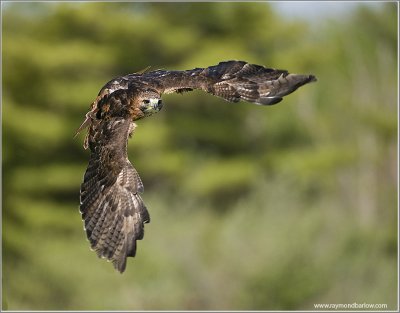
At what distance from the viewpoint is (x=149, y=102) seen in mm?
6785

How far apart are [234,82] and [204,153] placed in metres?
26.8

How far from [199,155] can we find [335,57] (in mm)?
5839

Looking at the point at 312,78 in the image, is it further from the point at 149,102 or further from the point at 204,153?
the point at 204,153

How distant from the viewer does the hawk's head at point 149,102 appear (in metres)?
6.74

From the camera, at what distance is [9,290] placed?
93.2 feet

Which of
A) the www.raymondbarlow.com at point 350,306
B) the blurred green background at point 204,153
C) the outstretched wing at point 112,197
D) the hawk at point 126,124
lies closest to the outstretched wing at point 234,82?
the hawk at point 126,124

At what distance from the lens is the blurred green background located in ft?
82.7

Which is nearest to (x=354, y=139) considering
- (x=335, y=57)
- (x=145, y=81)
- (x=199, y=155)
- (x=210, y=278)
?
(x=335, y=57)

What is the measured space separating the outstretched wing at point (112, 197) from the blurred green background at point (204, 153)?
1675 cm

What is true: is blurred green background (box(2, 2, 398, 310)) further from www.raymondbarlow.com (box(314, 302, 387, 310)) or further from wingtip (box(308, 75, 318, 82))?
wingtip (box(308, 75, 318, 82))

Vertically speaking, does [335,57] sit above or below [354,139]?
above

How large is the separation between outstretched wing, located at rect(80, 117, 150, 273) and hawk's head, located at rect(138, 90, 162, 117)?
0.27 metres

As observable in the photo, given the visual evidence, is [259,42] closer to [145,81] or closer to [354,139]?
[354,139]

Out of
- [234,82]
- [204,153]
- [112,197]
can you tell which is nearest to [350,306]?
[204,153]
